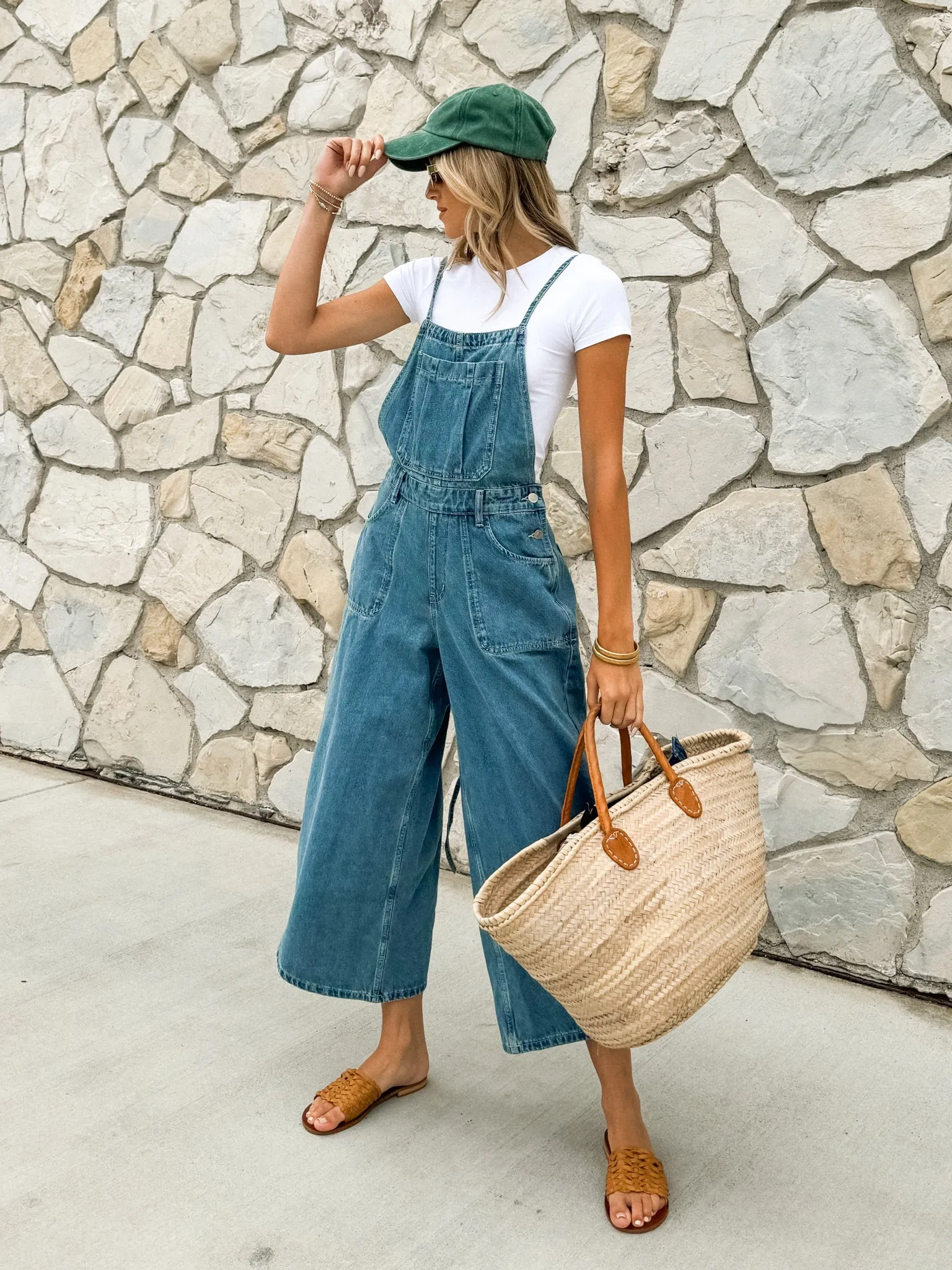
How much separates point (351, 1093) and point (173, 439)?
218 centimetres

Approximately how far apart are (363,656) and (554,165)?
1.49 m

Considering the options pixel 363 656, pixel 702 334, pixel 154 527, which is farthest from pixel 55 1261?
pixel 154 527

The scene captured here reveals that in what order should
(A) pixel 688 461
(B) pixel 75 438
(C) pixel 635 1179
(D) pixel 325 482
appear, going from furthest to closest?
(B) pixel 75 438 < (D) pixel 325 482 < (A) pixel 688 461 < (C) pixel 635 1179

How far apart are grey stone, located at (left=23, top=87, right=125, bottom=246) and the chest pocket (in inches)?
89.5

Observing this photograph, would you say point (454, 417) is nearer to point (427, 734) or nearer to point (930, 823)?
point (427, 734)

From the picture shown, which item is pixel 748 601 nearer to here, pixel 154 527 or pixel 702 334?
pixel 702 334

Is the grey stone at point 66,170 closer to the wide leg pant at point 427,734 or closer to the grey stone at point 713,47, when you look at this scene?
the grey stone at point 713,47

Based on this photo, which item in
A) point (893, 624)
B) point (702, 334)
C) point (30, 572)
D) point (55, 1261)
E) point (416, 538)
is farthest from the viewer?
point (30, 572)

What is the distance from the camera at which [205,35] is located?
11.2ft

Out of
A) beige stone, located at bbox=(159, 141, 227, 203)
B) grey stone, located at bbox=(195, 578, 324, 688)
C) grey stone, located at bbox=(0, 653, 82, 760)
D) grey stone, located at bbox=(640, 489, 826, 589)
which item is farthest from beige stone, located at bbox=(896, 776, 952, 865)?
grey stone, located at bbox=(0, 653, 82, 760)

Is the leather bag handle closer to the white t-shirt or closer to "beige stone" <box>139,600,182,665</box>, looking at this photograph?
the white t-shirt

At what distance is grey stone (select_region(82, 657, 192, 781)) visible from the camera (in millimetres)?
3732

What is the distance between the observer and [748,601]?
2.67 m

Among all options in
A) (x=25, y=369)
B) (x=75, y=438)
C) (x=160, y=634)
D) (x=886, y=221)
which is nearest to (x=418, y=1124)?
(x=886, y=221)
